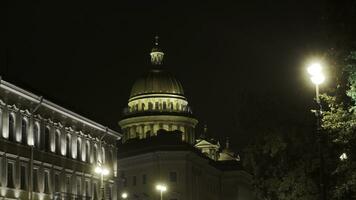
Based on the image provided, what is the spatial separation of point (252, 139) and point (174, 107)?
96.0 m

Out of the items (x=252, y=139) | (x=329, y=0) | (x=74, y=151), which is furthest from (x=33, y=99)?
(x=329, y=0)

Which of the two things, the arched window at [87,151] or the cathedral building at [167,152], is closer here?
the arched window at [87,151]

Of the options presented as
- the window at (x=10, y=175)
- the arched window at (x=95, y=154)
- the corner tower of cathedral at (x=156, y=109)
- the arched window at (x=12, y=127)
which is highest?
the corner tower of cathedral at (x=156, y=109)

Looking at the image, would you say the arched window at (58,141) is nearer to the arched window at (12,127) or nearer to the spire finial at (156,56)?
the arched window at (12,127)

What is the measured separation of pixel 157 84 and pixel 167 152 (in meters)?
31.4

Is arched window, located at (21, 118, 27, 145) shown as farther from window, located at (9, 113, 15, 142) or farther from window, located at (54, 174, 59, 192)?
window, located at (54, 174, 59, 192)

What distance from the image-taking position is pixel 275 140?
1592 inches

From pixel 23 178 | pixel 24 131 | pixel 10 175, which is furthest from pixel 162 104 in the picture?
pixel 10 175

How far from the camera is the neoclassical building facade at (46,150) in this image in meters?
50.1

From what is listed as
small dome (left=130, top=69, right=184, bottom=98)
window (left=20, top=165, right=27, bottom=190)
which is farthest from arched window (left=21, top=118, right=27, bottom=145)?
small dome (left=130, top=69, right=184, bottom=98)

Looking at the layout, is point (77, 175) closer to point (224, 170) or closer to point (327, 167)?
point (327, 167)

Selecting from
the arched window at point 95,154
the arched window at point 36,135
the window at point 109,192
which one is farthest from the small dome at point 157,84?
the arched window at point 36,135

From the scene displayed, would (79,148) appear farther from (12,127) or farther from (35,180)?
(12,127)

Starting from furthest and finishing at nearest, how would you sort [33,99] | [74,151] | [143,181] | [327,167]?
[143,181], [74,151], [33,99], [327,167]
